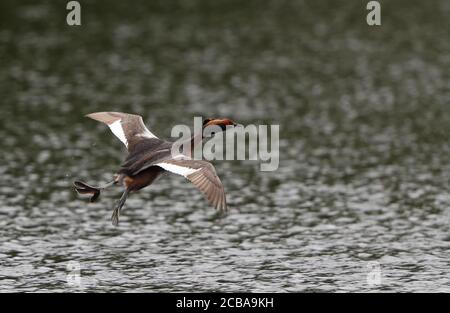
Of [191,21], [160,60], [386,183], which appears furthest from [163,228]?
[191,21]

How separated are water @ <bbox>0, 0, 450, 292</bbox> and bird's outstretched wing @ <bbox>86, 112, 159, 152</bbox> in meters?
2.30

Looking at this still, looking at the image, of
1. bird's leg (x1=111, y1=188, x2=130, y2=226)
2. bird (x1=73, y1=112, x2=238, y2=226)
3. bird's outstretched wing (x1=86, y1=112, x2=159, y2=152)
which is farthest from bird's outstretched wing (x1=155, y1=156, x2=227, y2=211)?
bird's outstretched wing (x1=86, y1=112, x2=159, y2=152)

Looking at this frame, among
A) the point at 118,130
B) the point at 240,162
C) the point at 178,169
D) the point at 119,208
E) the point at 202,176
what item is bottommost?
the point at 119,208

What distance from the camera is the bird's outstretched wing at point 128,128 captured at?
72.7 ft

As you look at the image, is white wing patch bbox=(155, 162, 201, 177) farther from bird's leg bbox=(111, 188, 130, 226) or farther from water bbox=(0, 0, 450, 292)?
water bbox=(0, 0, 450, 292)

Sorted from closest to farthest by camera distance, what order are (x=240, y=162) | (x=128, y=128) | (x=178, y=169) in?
(x=178, y=169) < (x=128, y=128) < (x=240, y=162)

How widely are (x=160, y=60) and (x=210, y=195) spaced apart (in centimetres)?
2325

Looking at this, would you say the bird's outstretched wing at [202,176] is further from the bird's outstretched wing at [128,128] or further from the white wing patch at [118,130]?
the white wing patch at [118,130]

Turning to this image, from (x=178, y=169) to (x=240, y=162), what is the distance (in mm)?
10623

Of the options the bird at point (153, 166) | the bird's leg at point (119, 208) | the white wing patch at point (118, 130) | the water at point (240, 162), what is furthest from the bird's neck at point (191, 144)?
the water at point (240, 162)

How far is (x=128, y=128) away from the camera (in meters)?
22.7

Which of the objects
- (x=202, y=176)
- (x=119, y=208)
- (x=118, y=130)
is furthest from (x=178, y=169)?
(x=118, y=130)

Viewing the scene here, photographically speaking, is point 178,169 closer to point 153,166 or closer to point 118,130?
Answer: point 153,166

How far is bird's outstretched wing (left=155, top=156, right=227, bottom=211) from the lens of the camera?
63.1 feet
